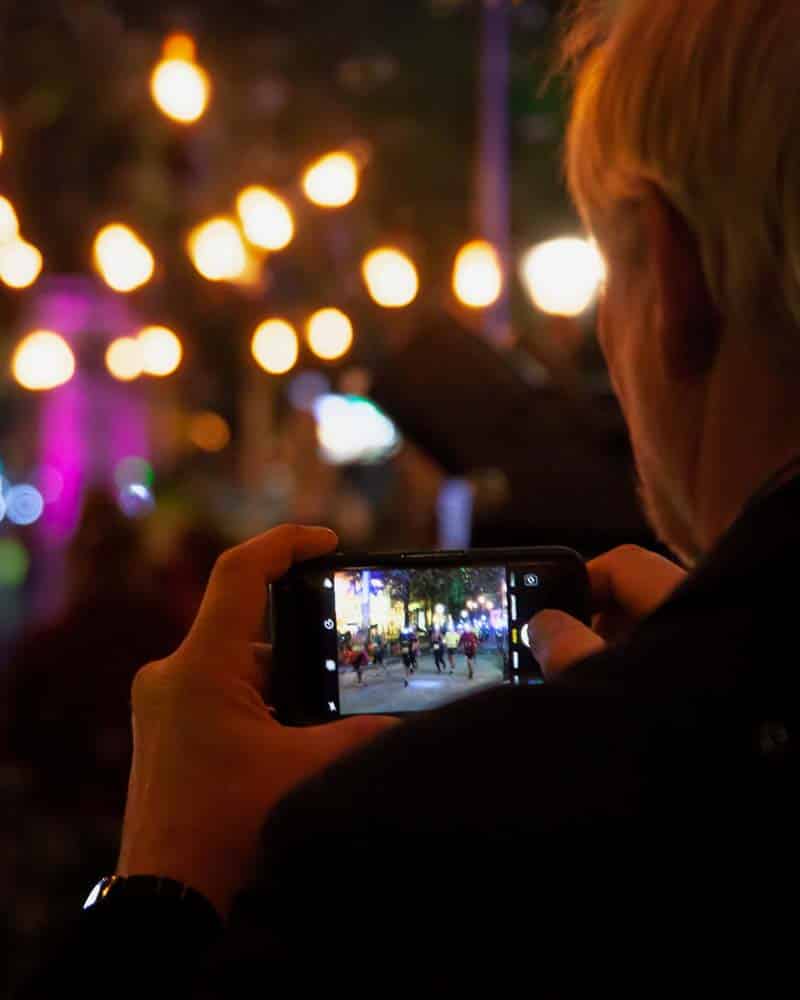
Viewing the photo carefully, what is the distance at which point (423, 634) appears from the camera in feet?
2.33

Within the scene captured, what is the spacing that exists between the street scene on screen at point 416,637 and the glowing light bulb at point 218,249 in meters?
2.20

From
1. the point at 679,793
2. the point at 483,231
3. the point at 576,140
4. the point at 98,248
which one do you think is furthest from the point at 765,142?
the point at 483,231

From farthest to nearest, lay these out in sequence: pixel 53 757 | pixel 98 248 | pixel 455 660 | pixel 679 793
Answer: pixel 98 248, pixel 53 757, pixel 455 660, pixel 679 793

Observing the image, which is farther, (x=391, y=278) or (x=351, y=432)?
(x=351, y=432)

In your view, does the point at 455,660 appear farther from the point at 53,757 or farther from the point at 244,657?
the point at 53,757

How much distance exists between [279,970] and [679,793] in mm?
161

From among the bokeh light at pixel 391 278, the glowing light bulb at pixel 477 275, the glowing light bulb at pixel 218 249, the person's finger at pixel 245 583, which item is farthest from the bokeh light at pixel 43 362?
the person's finger at pixel 245 583

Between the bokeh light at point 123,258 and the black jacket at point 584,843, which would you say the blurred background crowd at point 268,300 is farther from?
the black jacket at point 584,843

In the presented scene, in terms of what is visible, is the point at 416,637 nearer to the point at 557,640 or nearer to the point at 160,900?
the point at 557,640

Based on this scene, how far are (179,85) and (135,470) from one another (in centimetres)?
317

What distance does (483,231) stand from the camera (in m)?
3.94

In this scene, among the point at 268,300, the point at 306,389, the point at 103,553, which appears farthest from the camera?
the point at 306,389

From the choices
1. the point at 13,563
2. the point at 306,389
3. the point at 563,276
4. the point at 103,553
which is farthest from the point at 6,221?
the point at 306,389

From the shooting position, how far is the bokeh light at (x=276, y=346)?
3213 mm
